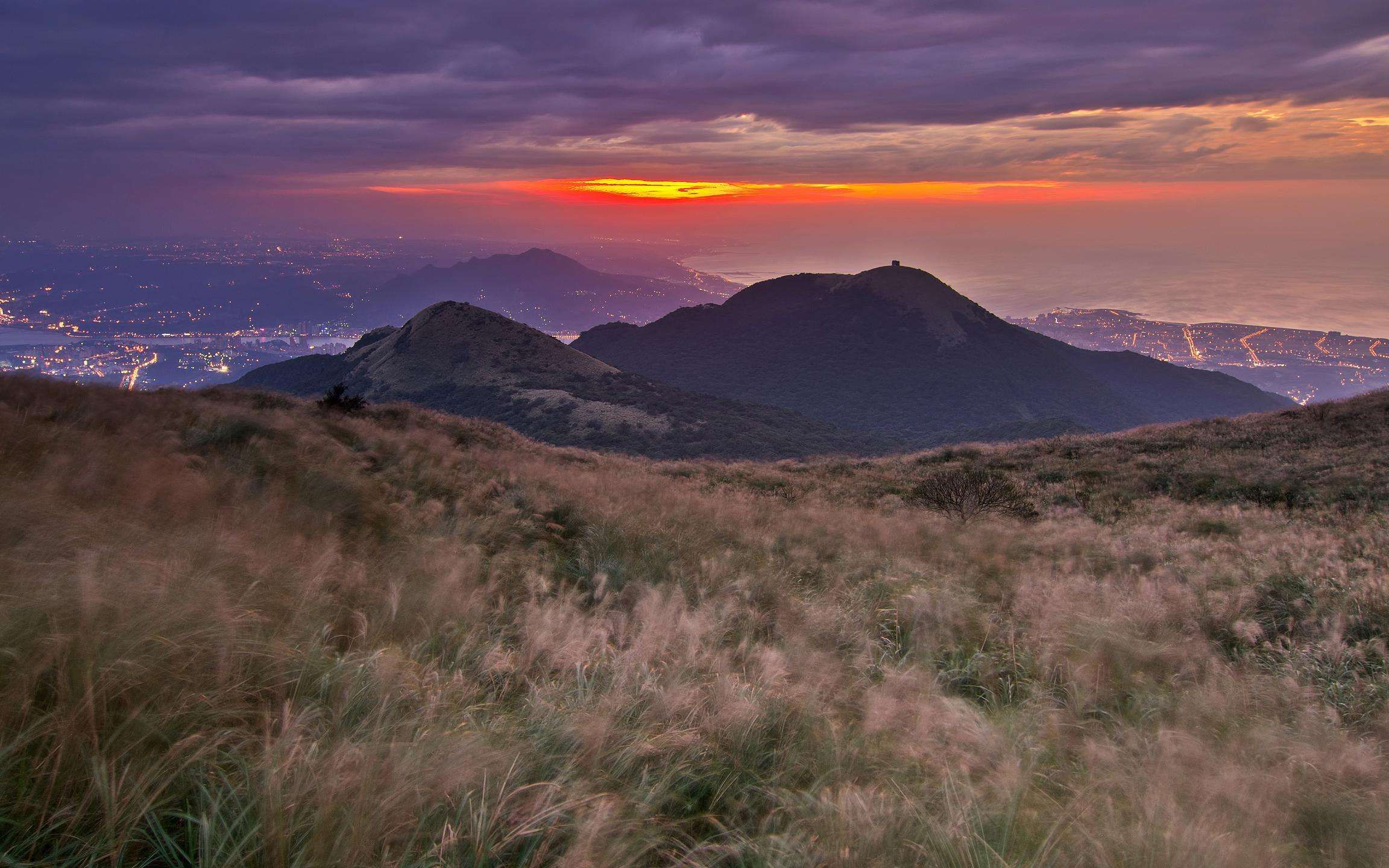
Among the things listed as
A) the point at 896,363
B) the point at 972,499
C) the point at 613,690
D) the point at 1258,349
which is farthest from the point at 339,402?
the point at 1258,349

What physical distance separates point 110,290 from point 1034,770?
254160mm

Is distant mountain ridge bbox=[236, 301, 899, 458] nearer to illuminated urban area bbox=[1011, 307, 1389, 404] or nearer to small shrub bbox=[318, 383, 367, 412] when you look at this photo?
small shrub bbox=[318, 383, 367, 412]

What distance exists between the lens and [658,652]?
3.47m

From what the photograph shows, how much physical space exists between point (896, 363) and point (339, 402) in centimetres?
11153

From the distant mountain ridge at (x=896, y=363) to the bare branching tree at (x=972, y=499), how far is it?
75796 mm

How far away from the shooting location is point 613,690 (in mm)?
2842

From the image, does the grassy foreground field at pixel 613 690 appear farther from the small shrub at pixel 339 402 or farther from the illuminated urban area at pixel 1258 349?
the illuminated urban area at pixel 1258 349

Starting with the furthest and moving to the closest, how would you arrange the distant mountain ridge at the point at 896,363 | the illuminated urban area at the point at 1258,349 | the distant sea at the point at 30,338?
the illuminated urban area at the point at 1258,349
the distant mountain ridge at the point at 896,363
the distant sea at the point at 30,338

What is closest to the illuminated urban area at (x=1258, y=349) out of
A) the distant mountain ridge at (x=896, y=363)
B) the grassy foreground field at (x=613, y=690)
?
the distant mountain ridge at (x=896, y=363)

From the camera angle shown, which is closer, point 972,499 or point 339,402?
point 972,499

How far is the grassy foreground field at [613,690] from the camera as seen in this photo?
73.1 inches

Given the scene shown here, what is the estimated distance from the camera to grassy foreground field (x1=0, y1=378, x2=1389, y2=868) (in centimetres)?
186

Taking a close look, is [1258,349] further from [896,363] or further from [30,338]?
[30,338]

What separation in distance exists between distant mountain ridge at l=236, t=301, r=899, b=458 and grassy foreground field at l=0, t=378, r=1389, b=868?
43592 mm
